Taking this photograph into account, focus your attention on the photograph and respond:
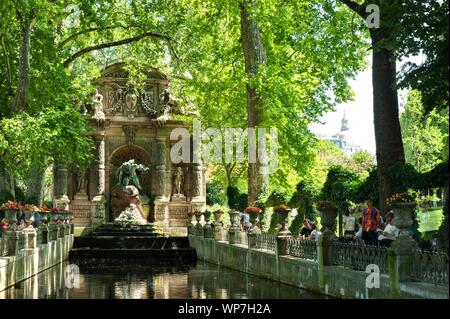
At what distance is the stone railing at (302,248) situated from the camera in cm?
1438

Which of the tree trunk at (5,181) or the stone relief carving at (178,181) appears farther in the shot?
the stone relief carving at (178,181)

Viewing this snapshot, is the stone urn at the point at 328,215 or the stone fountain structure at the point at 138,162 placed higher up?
the stone fountain structure at the point at 138,162

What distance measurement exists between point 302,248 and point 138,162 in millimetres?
23393

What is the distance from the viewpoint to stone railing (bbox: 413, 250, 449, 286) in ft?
31.1

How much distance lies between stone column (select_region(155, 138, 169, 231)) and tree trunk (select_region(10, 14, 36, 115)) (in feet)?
46.8

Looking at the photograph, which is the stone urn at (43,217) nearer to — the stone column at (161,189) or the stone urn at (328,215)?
the stone column at (161,189)

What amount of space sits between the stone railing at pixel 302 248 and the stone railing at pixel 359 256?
3.25 feet

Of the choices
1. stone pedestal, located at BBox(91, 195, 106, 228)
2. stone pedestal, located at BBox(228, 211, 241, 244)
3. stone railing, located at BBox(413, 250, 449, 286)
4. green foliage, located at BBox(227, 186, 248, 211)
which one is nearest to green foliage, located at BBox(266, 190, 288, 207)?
stone pedestal, located at BBox(228, 211, 241, 244)

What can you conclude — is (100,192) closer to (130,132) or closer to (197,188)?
(130,132)

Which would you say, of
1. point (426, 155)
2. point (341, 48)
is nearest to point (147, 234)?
point (341, 48)

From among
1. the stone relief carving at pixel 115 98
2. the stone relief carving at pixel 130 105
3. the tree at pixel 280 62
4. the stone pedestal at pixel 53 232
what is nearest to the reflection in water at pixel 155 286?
the stone pedestal at pixel 53 232

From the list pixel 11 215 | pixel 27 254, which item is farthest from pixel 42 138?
pixel 27 254

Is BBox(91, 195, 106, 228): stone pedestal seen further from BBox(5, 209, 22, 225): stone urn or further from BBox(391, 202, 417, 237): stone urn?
BBox(391, 202, 417, 237): stone urn
